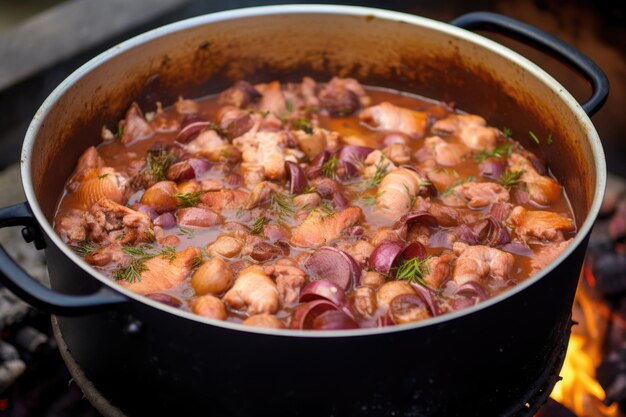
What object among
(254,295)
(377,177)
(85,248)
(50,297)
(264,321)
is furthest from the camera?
(377,177)

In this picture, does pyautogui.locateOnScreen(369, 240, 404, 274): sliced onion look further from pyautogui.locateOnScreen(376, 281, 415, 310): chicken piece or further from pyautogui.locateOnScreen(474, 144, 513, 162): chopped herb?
pyautogui.locateOnScreen(474, 144, 513, 162): chopped herb

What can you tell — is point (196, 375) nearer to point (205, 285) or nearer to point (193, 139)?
point (205, 285)

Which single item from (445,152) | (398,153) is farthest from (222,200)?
(445,152)

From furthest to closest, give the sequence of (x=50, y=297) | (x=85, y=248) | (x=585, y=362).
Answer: (x=585, y=362), (x=85, y=248), (x=50, y=297)

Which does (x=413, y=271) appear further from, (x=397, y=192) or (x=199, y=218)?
(x=199, y=218)

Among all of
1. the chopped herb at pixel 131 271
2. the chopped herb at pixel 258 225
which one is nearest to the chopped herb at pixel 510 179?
the chopped herb at pixel 258 225

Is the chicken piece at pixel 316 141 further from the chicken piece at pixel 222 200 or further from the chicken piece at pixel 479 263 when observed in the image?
the chicken piece at pixel 479 263

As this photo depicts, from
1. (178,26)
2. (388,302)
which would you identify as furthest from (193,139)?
(388,302)
